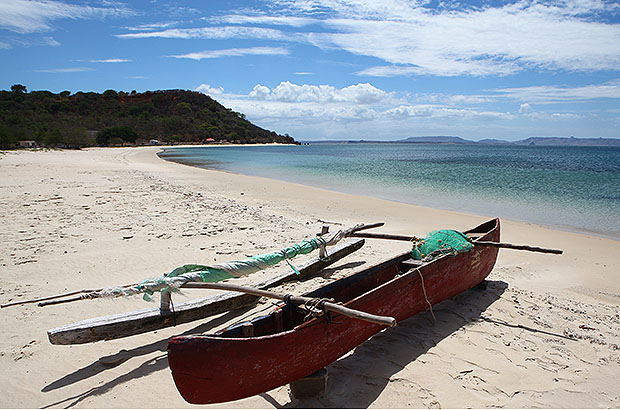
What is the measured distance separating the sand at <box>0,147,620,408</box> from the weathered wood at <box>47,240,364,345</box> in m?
0.19

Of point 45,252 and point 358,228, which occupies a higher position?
point 358,228

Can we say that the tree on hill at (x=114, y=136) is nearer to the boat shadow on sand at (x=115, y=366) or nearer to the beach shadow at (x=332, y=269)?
the beach shadow at (x=332, y=269)

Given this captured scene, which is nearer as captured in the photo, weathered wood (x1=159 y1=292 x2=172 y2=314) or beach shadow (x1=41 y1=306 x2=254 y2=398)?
beach shadow (x1=41 y1=306 x2=254 y2=398)

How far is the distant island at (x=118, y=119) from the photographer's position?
4494 centimetres

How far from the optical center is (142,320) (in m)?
3.22

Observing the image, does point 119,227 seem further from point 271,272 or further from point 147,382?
point 147,382

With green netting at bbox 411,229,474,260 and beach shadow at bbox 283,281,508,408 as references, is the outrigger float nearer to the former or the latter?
green netting at bbox 411,229,474,260

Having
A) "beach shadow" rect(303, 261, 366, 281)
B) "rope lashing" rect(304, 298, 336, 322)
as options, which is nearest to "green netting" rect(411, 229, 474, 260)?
"beach shadow" rect(303, 261, 366, 281)

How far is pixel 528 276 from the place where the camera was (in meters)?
5.53

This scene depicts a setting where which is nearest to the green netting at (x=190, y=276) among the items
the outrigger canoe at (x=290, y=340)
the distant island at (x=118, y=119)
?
the outrigger canoe at (x=290, y=340)

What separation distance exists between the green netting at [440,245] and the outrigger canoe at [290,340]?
0.55ft

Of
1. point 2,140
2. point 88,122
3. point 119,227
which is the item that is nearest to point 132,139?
point 88,122

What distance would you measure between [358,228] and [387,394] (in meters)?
3.13

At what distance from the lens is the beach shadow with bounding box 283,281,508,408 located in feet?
9.30
